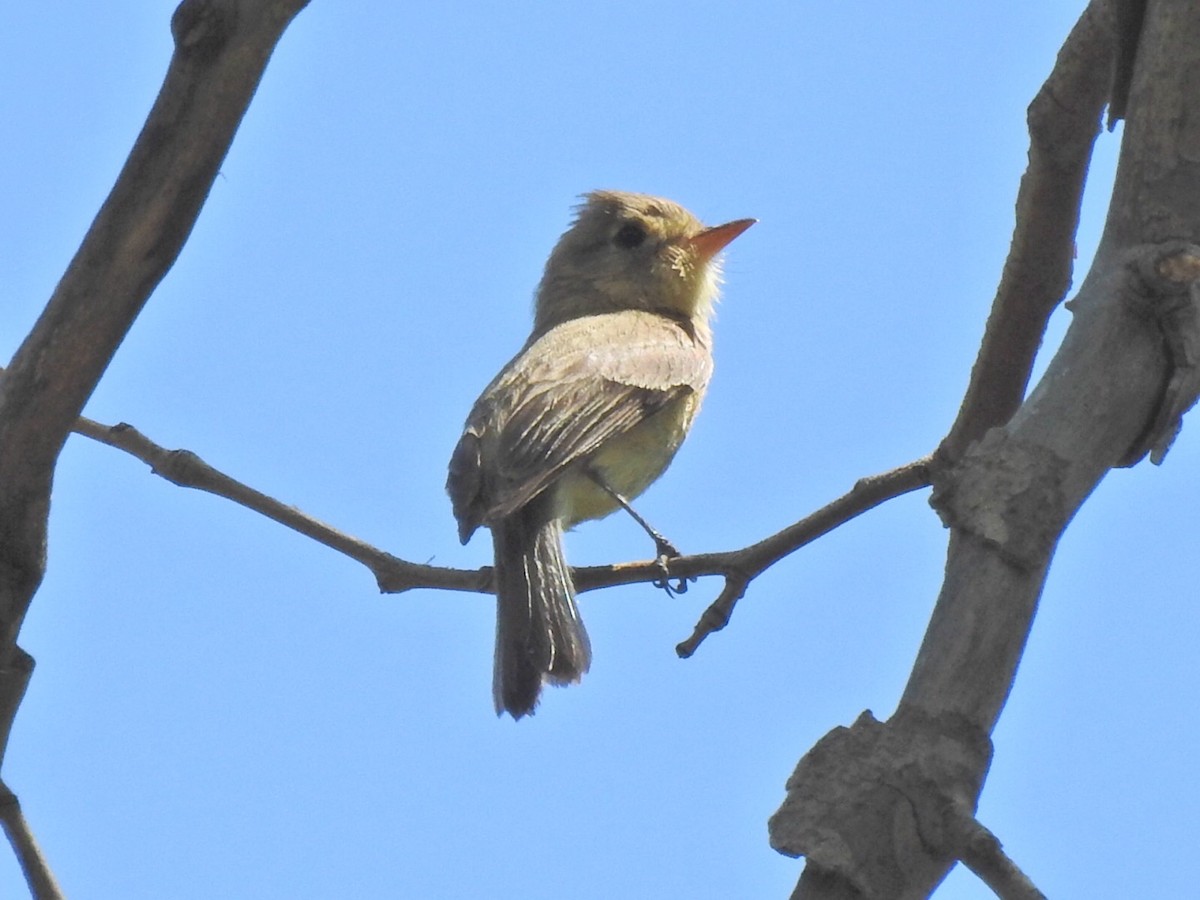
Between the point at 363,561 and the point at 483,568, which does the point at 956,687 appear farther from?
the point at 483,568

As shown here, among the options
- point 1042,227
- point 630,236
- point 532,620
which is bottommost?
point 532,620

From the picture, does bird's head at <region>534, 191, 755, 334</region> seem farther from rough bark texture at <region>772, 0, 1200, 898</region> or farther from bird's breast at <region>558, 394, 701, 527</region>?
rough bark texture at <region>772, 0, 1200, 898</region>

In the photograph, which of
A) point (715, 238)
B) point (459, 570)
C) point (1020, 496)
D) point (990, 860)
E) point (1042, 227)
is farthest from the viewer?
point (715, 238)

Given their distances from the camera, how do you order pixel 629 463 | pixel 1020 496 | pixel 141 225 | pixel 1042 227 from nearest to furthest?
pixel 1020 496, pixel 141 225, pixel 1042 227, pixel 629 463

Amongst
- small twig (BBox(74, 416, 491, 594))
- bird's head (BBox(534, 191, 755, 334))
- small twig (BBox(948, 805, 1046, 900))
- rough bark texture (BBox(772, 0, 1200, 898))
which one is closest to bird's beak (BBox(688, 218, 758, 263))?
bird's head (BBox(534, 191, 755, 334))

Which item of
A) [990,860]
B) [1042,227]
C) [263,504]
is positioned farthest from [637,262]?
[990,860]

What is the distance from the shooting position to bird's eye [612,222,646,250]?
9.41 metres

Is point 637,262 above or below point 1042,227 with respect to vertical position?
above

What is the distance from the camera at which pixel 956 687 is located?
8.23 ft

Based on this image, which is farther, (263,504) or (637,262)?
(637,262)

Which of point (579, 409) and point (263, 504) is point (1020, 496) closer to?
point (263, 504)

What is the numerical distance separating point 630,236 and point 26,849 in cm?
614

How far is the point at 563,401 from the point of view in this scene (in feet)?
23.8

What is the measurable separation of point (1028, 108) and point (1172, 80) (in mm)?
809
